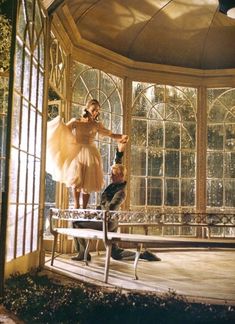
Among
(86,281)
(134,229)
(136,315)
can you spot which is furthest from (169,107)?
(136,315)

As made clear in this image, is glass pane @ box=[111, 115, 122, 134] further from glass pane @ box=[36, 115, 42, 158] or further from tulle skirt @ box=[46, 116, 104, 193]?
glass pane @ box=[36, 115, 42, 158]

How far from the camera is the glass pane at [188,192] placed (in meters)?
7.53

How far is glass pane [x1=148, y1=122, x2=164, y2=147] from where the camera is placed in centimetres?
743

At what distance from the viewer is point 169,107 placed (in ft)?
24.8

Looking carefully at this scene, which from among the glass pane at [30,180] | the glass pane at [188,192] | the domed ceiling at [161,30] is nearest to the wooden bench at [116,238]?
the glass pane at [30,180]

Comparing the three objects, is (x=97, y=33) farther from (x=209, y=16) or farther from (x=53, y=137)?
(x=53, y=137)

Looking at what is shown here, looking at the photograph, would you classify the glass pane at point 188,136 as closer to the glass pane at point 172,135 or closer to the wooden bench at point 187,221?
the glass pane at point 172,135

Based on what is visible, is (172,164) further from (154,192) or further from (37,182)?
(37,182)

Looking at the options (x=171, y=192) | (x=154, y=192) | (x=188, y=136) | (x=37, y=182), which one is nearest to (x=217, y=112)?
(x=188, y=136)

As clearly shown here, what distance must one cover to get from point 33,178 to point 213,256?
122 inches

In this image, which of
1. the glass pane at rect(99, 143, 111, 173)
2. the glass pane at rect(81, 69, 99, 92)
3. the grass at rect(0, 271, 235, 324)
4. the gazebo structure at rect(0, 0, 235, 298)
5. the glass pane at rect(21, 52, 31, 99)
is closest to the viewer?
the grass at rect(0, 271, 235, 324)

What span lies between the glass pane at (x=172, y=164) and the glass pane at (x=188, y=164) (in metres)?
0.10

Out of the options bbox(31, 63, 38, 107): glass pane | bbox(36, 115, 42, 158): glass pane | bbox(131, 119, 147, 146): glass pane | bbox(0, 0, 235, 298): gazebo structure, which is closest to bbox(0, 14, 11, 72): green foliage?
bbox(31, 63, 38, 107): glass pane

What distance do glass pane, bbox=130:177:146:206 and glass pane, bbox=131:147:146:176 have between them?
0.37ft
